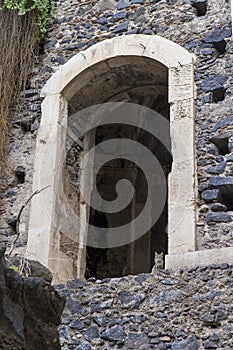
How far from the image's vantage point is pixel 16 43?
7.61 meters

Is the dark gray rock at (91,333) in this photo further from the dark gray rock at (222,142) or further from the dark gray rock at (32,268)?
the dark gray rock at (222,142)

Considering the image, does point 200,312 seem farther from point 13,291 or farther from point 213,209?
point 13,291

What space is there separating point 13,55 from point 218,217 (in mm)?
3048

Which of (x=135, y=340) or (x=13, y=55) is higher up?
(x=13, y=55)

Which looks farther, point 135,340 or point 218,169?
point 218,169

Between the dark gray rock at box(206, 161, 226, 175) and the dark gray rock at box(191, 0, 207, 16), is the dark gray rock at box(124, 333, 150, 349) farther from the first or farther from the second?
the dark gray rock at box(191, 0, 207, 16)

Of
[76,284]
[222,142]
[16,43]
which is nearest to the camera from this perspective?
[76,284]

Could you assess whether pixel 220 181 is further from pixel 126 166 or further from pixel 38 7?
pixel 126 166

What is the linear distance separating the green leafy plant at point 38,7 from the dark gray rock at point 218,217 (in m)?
3.03

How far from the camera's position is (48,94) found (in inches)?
292

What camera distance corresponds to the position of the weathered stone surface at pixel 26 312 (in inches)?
120

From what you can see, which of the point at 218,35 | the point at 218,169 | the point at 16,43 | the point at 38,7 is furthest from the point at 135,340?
the point at 38,7

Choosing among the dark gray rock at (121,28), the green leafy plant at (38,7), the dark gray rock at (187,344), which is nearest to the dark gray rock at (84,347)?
the dark gray rock at (187,344)

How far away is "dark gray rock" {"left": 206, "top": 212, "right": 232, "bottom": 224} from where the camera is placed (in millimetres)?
6062
